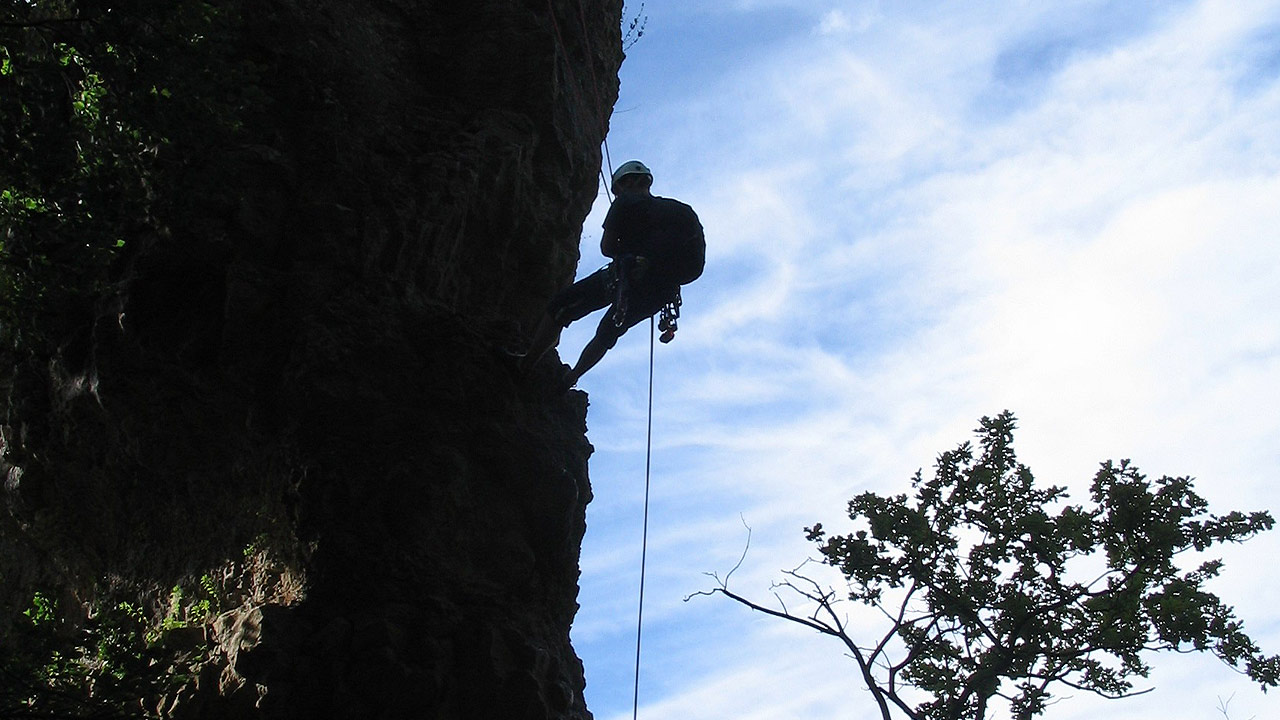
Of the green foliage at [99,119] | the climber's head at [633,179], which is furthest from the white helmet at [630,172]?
the green foliage at [99,119]

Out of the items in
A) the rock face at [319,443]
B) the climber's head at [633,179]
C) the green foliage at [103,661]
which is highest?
the climber's head at [633,179]

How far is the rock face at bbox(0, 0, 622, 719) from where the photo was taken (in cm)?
535

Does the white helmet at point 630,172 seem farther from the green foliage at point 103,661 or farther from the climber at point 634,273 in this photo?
the green foliage at point 103,661

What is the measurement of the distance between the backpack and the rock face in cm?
107

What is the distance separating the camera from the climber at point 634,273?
22.9ft

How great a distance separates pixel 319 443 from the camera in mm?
5668

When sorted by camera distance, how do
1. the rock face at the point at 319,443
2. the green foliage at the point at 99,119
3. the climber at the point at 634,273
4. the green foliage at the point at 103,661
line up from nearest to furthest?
the green foliage at the point at 103,661, the green foliage at the point at 99,119, the rock face at the point at 319,443, the climber at the point at 634,273

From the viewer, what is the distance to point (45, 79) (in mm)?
4797

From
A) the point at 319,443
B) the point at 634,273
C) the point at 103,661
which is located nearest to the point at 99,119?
the point at 319,443

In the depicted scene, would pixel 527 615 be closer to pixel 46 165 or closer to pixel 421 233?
pixel 421 233

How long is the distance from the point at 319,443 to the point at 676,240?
2.73m

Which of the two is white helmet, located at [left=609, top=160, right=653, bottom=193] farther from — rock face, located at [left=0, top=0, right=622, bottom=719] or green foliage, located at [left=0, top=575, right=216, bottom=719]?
green foliage, located at [left=0, top=575, right=216, bottom=719]

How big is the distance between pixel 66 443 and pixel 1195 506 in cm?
1117

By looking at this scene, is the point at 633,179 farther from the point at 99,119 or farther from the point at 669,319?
the point at 99,119
